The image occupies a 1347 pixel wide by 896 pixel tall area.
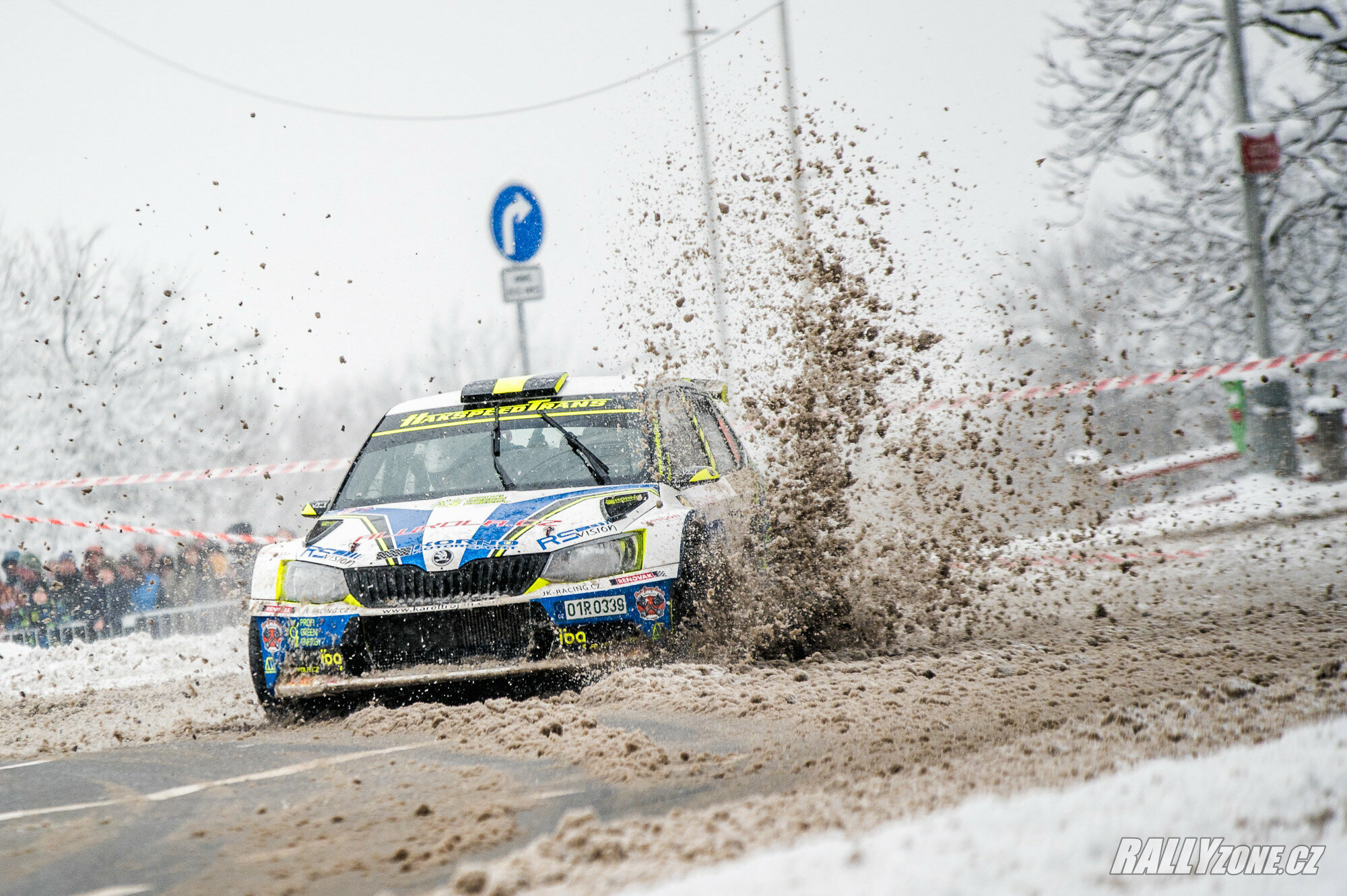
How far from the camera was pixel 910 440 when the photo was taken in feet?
25.6

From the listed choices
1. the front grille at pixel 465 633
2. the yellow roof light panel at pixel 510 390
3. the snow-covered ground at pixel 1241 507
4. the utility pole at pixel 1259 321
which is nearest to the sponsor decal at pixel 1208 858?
the front grille at pixel 465 633

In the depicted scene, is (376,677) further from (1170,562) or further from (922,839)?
(1170,562)

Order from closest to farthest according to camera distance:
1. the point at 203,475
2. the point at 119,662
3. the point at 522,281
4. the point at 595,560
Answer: the point at 595,560
the point at 119,662
the point at 522,281
the point at 203,475

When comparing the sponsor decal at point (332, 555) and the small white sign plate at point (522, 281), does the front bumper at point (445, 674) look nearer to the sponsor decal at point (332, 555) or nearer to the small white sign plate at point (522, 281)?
the sponsor decal at point (332, 555)

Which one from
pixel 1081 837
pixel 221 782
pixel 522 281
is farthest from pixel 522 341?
pixel 1081 837

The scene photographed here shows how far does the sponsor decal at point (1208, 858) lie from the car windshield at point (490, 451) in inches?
146

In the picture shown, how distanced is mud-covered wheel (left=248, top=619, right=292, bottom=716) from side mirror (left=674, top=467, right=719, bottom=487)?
213cm

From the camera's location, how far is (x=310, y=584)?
530cm

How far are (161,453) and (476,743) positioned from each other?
785 inches

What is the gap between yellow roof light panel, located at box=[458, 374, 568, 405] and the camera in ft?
21.6

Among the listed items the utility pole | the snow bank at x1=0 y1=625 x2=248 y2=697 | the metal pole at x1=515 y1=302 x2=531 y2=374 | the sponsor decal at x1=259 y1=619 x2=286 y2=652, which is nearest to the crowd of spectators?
the snow bank at x1=0 y1=625 x2=248 y2=697

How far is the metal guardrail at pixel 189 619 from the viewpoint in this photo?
10320mm

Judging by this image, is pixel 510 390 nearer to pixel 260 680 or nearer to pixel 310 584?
pixel 310 584

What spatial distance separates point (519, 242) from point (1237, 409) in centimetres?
988
